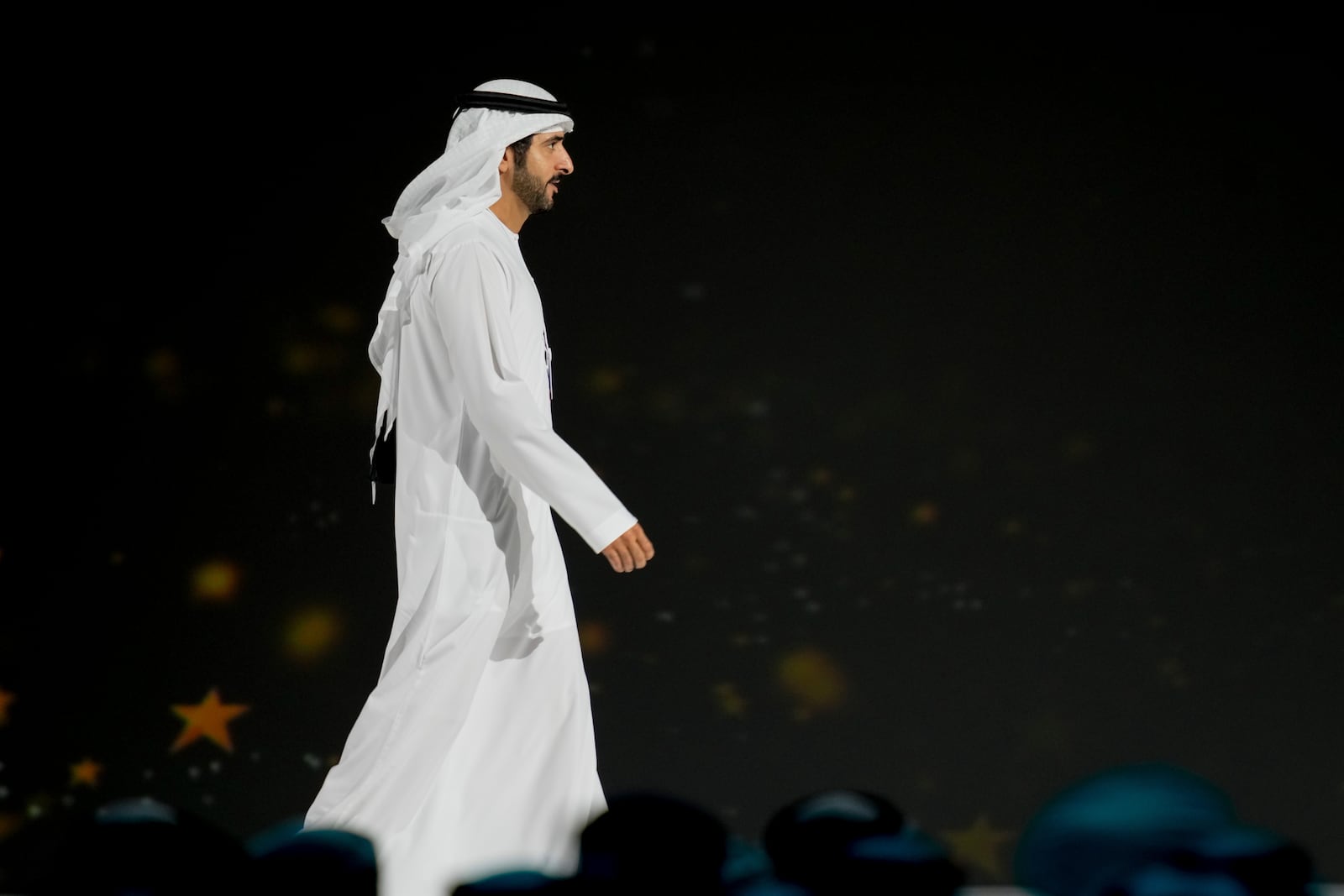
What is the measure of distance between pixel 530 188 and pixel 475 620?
76 centimetres

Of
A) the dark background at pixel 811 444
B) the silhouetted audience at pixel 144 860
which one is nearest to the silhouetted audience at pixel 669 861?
the silhouetted audience at pixel 144 860

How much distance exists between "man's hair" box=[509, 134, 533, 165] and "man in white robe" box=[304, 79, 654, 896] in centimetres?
9

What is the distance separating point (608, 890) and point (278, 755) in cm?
194

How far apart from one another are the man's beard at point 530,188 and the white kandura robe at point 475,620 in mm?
147

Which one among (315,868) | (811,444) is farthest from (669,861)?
(811,444)

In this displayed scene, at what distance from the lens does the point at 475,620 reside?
2412 mm

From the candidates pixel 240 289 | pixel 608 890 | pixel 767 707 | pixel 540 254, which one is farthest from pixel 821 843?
pixel 240 289

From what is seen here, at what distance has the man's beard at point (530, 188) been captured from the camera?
8.70 feet

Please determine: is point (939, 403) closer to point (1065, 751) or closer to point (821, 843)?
point (1065, 751)

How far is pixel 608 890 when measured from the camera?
154 centimetres

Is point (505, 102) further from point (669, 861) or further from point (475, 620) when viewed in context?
point (669, 861)

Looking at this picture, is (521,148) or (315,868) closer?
(315,868)

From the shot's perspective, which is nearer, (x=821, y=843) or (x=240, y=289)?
(x=821, y=843)

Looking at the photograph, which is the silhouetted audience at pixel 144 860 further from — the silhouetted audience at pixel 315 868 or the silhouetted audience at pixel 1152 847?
the silhouetted audience at pixel 1152 847
